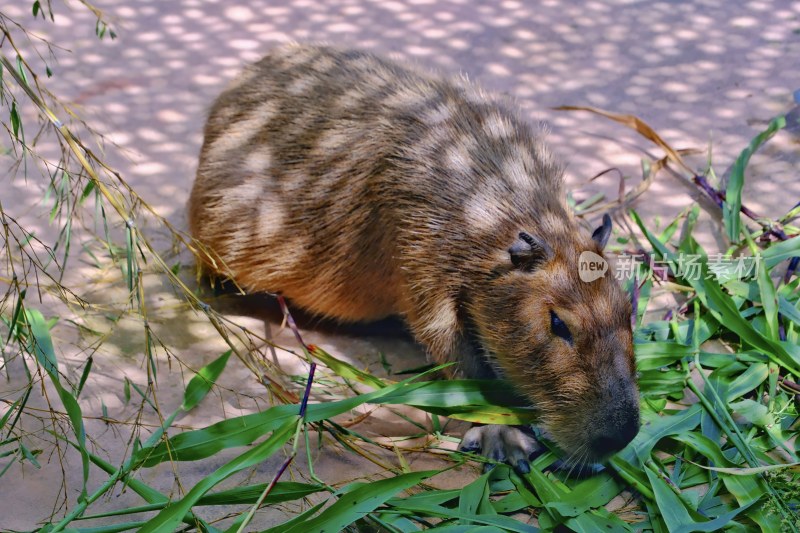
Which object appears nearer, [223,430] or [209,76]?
[223,430]

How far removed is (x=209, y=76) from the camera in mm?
6570

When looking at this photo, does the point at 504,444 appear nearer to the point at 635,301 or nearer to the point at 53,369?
the point at 635,301

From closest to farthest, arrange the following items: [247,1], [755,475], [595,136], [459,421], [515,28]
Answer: [755,475] < [459,421] < [595,136] < [515,28] < [247,1]

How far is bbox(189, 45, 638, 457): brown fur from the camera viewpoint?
136 inches

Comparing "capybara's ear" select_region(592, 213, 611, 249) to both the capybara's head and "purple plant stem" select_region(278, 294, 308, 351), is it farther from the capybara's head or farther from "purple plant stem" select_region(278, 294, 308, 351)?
"purple plant stem" select_region(278, 294, 308, 351)

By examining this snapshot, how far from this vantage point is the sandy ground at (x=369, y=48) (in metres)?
3.95

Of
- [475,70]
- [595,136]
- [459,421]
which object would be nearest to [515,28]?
[475,70]

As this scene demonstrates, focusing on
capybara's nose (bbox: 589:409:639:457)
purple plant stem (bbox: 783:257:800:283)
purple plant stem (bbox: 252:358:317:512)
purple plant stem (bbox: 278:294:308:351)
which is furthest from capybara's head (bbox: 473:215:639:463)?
purple plant stem (bbox: 783:257:800:283)

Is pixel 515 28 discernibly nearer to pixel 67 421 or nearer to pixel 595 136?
pixel 595 136

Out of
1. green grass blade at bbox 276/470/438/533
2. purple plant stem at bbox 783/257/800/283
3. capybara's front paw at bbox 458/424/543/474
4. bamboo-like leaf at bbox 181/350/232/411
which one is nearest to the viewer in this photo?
green grass blade at bbox 276/470/438/533

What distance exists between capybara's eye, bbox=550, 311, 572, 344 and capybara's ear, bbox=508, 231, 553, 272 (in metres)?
0.23

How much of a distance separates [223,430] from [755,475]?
2050 mm

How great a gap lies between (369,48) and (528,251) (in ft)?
10.4

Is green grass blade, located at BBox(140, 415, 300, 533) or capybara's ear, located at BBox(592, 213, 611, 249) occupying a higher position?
capybara's ear, located at BBox(592, 213, 611, 249)
